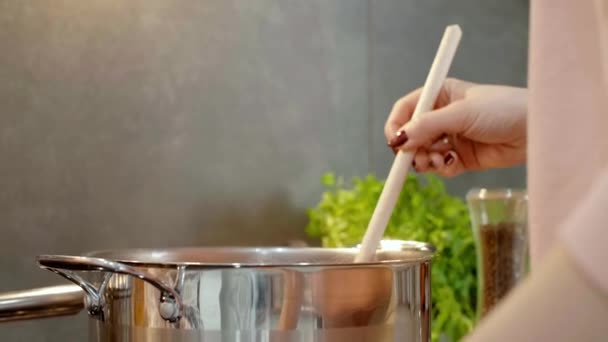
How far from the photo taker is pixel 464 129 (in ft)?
2.21

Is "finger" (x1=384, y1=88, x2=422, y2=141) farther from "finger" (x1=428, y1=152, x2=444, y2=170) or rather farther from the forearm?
the forearm

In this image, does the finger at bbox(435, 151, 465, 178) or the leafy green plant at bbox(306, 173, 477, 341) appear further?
the leafy green plant at bbox(306, 173, 477, 341)

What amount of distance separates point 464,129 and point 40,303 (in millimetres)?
349

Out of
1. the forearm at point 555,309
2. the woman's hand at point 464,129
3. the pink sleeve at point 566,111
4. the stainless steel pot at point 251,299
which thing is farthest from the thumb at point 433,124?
the forearm at point 555,309

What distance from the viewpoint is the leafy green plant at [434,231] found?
942 mm

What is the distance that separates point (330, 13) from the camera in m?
1.05

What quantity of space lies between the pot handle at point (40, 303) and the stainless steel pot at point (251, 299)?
0.34 ft

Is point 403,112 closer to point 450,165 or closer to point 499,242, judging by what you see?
point 450,165

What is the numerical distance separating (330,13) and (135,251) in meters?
0.52

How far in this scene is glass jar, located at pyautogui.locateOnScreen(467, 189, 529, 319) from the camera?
2.96 ft

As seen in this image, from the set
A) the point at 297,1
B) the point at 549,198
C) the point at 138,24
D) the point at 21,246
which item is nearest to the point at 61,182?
the point at 21,246

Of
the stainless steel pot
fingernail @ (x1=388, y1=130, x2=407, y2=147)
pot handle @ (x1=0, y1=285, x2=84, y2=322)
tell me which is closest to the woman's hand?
fingernail @ (x1=388, y1=130, x2=407, y2=147)

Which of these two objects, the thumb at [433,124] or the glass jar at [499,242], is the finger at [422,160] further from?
the glass jar at [499,242]

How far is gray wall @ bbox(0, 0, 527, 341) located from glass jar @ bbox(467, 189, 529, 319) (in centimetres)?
22
